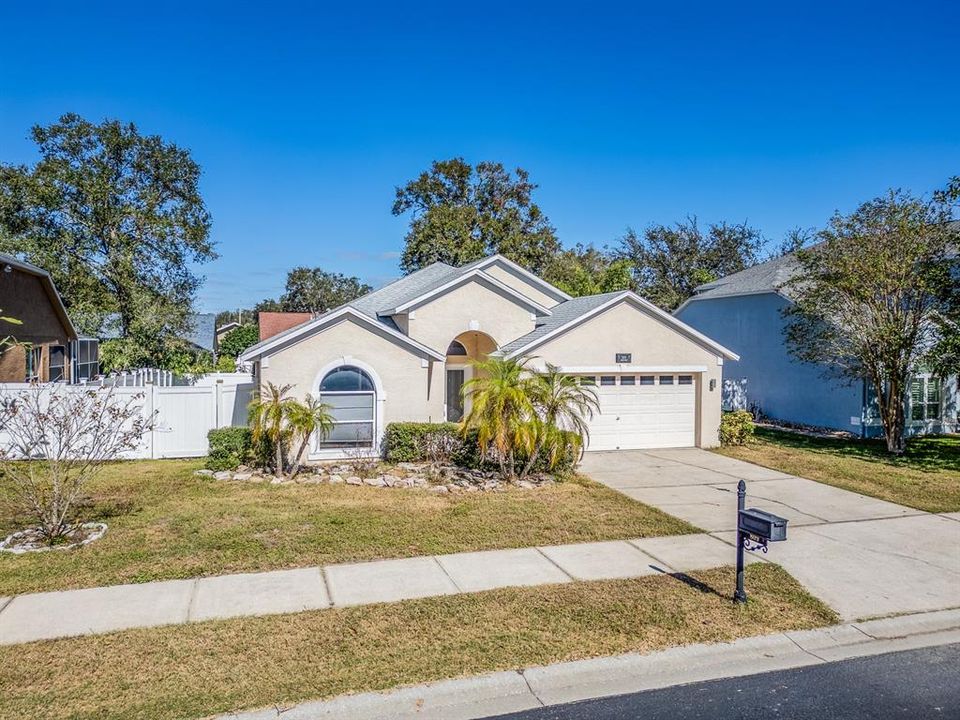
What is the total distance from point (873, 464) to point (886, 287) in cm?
487

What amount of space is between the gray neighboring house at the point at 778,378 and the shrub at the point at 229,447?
53.0ft

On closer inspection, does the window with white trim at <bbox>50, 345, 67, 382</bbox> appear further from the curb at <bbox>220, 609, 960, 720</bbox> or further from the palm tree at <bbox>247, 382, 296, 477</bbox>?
the curb at <bbox>220, 609, 960, 720</bbox>

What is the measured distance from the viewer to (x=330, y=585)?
7.77 m

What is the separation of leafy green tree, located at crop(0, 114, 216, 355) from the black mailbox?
26637 mm

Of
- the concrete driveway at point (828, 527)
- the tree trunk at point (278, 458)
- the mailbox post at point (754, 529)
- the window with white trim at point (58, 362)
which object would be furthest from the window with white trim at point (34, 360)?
the mailbox post at point (754, 529)

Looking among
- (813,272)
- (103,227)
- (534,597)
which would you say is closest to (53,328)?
(103,227)

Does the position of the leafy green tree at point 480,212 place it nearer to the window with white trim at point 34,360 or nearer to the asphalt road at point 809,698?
the window with white trim at point 34,360

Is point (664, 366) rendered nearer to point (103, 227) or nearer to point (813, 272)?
point (813, 272)

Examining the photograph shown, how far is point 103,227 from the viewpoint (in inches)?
1208

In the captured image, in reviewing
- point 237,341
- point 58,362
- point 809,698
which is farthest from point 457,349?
point 237,341

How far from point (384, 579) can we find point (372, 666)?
2182 millimetres

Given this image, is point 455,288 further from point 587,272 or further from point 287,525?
point 587,272

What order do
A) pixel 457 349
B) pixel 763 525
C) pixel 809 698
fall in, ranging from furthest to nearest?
pixel 457 349
pixel 763 525
pixel 809 698

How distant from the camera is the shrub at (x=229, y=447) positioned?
14.4 metres
